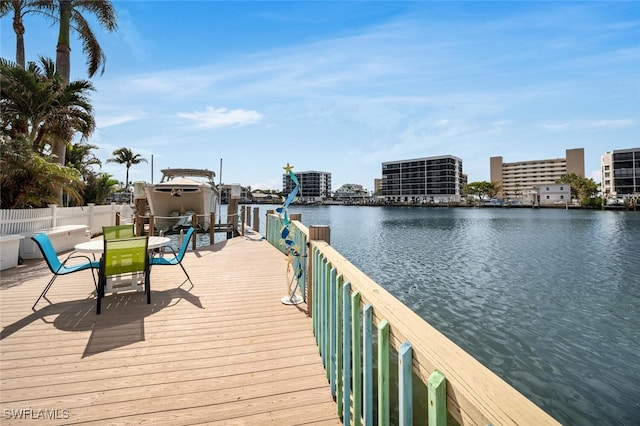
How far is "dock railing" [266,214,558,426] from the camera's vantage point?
3.26 feet

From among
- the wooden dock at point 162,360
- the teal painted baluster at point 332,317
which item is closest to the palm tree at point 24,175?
the wooden dock at point 162,360

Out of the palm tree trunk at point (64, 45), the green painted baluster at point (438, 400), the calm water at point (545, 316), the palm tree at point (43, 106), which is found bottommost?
the calm water at point (545, 316)

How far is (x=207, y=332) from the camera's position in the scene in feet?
12.4

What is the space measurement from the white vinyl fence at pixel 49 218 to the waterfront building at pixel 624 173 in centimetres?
11804

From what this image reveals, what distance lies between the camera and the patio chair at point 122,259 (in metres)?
4.33

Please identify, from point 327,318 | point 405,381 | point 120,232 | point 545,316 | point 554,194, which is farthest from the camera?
point 554,194

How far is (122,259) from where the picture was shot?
14.6 ft

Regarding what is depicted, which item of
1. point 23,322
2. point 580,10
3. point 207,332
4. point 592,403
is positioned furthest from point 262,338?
point 580,10

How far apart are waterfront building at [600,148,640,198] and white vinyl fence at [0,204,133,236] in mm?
118038

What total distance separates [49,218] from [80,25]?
12.4 metres

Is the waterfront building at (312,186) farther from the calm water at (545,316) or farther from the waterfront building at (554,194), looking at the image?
the calm water at (545,316)

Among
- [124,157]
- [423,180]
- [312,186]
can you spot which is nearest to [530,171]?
[423,180]

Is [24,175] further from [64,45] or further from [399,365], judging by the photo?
[399,365]

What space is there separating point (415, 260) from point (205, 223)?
35.6 ft
